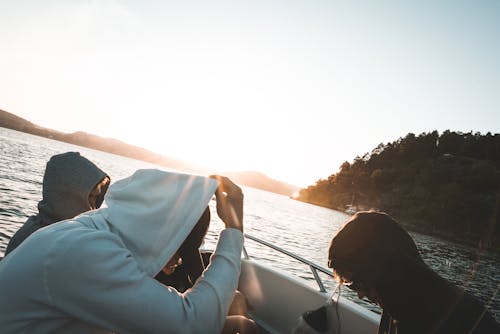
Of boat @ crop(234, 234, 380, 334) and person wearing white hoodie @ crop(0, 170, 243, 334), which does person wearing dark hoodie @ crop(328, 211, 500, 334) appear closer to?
person wearing white hoodie @ crop(0, 170, 243, 334)

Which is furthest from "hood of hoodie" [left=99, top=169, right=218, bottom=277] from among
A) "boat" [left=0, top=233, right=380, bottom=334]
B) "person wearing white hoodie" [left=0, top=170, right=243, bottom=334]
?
"boat" [left=0, top=233, right=380, bottom=334]

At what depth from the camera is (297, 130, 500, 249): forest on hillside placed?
238 feet

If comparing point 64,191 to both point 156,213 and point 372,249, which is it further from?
point 372,249

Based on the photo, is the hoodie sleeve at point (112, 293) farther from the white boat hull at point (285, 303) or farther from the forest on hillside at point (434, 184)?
the forest on hillside at point (434, 184)

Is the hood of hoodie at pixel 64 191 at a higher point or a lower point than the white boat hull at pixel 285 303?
higher

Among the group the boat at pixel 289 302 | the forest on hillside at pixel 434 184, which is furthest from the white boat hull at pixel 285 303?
the forest on hillside at pixel 434 184

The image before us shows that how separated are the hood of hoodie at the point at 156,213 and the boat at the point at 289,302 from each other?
2.46 meters

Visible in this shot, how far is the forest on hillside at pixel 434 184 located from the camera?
2862 inches

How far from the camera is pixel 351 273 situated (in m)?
1.63

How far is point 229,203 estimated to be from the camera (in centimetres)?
132

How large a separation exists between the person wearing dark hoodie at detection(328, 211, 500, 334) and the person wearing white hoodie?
0.77 metres

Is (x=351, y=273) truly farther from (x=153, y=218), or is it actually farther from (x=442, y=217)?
(x=442, y=217)

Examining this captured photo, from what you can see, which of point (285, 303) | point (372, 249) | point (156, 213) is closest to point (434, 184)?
point (285, 303)

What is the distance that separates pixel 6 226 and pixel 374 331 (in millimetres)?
10385
